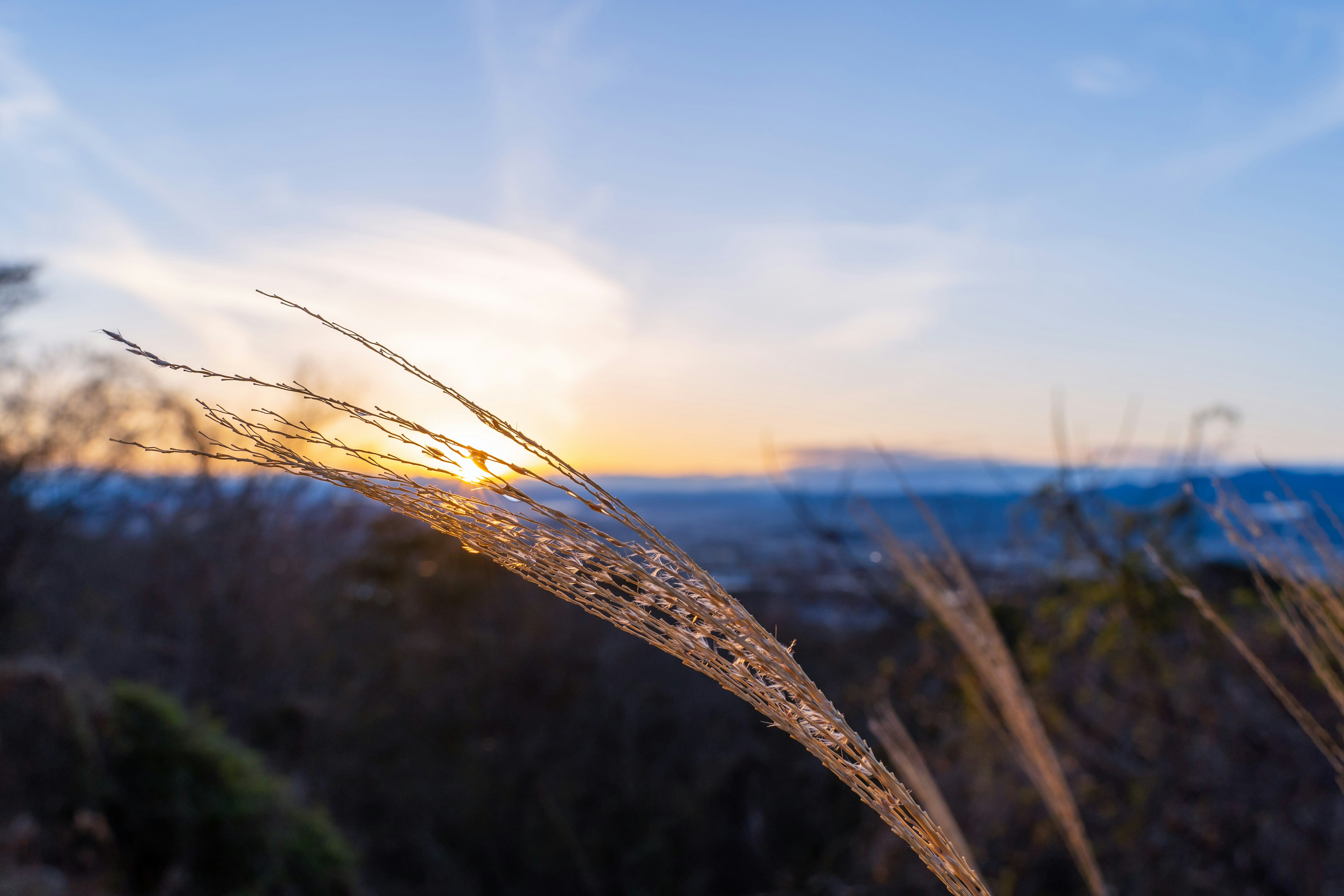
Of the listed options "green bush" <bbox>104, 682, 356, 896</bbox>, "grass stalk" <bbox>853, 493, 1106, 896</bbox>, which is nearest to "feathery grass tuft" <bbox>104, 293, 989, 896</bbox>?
"grass stalk" <bbox>853, 493, 1106, 896</bbox>

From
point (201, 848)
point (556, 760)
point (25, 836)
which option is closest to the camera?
point (25, 836)

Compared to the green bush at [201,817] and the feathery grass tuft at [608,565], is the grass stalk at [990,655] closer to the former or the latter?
the feathery grass tuft at [608,565]

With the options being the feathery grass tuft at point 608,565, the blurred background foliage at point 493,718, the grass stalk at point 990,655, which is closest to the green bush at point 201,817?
the blurred background foliage at point 493,718

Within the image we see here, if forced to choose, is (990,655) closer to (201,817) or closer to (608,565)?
(608,565)

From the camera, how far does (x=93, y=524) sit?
863 centimetres

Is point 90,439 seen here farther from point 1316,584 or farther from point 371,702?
point 1316,584

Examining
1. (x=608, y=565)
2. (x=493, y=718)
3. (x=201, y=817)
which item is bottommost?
(x=201, y=817)

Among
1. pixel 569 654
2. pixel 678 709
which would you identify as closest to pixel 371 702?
pixel 569 654

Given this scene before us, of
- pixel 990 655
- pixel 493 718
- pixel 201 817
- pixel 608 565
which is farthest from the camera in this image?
pixel 493 718

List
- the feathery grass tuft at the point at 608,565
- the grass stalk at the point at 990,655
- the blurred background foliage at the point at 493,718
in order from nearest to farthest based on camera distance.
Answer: the feathery grass tuft at the point at 608,565 → the grass stalk at the point at 990,655 → the blurred background foliage at the point at 493,718

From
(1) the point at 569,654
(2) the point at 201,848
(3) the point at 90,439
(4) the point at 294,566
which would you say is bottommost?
(2) the point at 201,848

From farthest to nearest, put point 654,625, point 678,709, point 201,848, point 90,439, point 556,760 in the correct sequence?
point 678,709, point 556,760, point 90,439, point 201,848, point 654,625

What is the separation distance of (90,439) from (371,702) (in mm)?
3757

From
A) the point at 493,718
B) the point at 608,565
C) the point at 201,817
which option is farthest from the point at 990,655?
the point at 493,718
